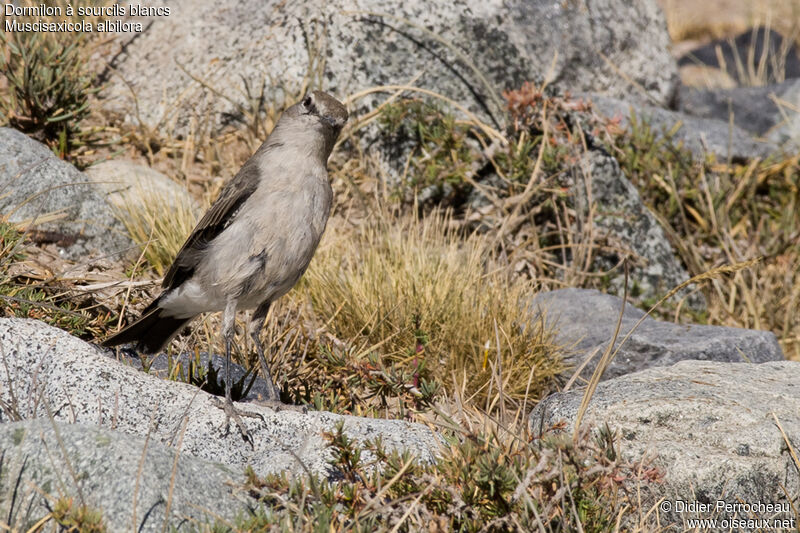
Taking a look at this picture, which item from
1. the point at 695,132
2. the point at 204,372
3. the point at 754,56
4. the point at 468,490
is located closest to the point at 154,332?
the point at 204,372

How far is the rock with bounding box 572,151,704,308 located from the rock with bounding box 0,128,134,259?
3.91 meters

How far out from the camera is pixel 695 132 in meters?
8.63

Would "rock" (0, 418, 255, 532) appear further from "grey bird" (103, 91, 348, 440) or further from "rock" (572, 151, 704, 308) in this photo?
"rock" (572, 151, 704, 308)

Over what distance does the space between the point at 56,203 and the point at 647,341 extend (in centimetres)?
419

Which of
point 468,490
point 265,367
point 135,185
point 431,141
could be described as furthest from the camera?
point 431,141

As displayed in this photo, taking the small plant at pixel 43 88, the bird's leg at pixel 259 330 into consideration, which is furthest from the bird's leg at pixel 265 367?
the small plant at pixel 43 88

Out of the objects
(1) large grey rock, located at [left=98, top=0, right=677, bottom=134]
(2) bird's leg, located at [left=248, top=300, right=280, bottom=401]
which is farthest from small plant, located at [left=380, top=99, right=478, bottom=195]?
(2) bird's leg, located at [left=248, top=300, right=280, bottom=401]

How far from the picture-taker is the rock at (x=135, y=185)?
6.19 meters

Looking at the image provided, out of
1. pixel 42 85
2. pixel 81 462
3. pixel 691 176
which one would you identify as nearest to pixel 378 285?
pixel 81 462

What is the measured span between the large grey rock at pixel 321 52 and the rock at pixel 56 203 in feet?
5.10

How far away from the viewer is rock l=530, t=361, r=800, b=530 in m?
3.64

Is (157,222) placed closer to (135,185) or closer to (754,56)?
(135,185)

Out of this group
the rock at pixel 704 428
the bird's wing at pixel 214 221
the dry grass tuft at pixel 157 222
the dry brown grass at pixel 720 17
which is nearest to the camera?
the rock at pixel 704 428

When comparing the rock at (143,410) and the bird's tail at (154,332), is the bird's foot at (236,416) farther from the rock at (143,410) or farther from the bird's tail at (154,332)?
the bird's tail at (154,332)
